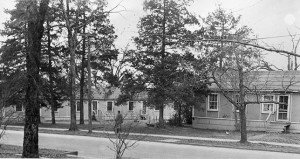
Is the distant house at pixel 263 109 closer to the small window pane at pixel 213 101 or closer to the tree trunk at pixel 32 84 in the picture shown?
the small window pane at pixel 213 101

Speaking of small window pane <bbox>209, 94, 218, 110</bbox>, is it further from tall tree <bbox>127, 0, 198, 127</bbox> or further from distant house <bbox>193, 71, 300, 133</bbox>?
tall tree <bbox>127, 0, 198, 127</bbox>

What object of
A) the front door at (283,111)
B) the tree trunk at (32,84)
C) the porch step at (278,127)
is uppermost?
the tree trunk at (32,84)

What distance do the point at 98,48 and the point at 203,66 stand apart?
15.1 meters

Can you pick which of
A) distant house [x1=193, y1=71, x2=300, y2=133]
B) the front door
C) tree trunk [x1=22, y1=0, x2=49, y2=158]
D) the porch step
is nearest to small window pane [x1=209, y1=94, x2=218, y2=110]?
distant house [x1=193, y1=71, x2=300, y2=133]

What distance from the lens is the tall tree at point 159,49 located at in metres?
29.5

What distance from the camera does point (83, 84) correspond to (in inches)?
1571

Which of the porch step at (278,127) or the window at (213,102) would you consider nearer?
the porch step at (278,127)

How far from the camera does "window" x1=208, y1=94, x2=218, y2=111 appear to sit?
3491cm

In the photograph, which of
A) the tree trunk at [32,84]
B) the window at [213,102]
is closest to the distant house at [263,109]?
the window at [213,102]

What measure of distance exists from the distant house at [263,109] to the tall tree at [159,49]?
141 inches

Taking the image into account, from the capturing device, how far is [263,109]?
→ 32.3 meters

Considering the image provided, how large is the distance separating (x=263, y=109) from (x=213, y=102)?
4.52 meters

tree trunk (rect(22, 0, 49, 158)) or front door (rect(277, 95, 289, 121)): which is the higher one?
tree trunk (rect(22, 0, 49, 158))

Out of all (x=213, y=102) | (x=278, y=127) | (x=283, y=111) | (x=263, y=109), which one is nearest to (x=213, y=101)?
(x=213, y=102)
